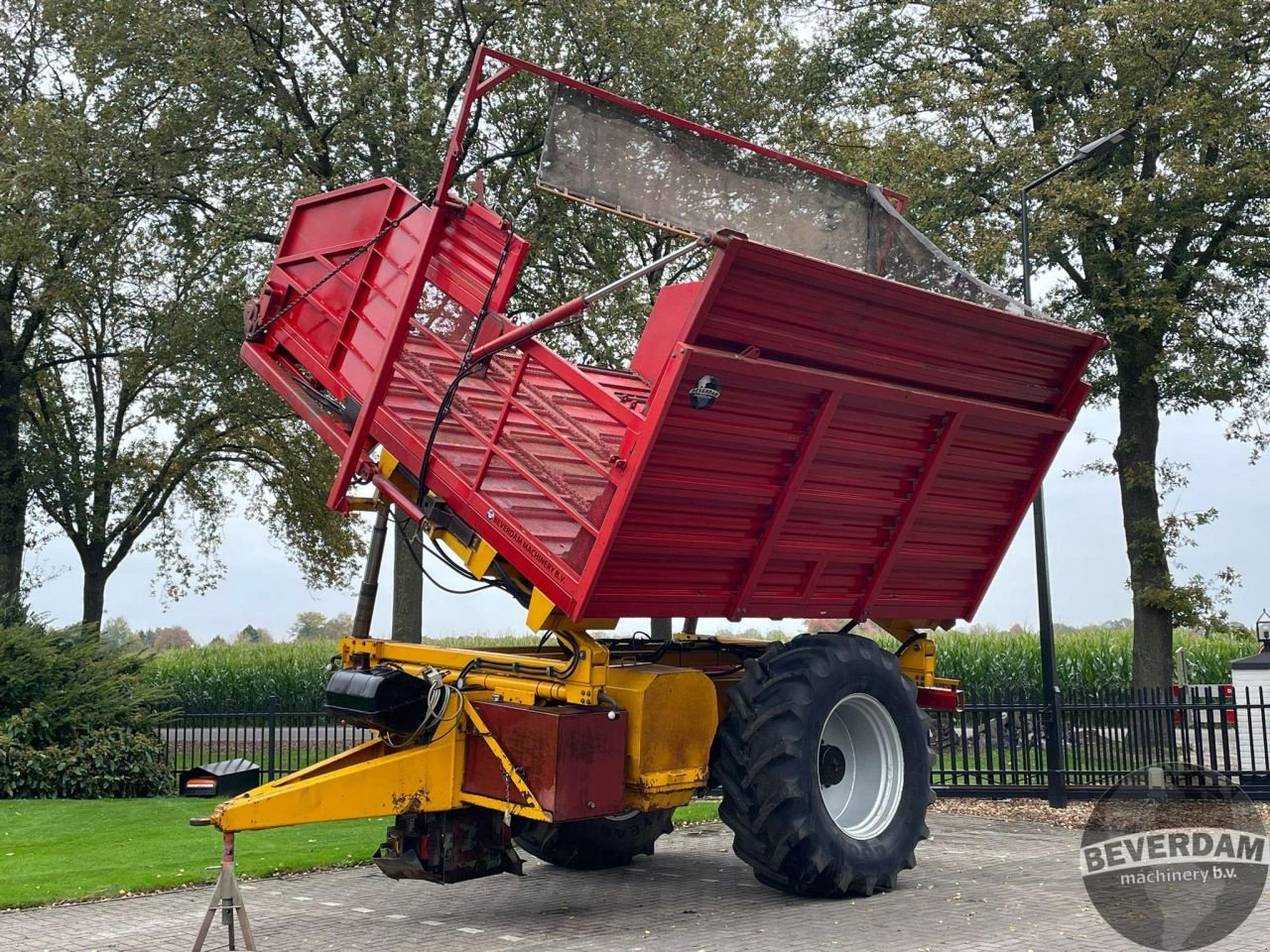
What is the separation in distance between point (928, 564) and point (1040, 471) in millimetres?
1099

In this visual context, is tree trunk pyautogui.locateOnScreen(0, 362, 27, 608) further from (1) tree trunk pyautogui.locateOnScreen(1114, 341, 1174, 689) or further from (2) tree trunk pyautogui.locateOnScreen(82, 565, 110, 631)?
(1) tree trunk pyautogui.locateOnScreen(1114, 341, 1174, 689)

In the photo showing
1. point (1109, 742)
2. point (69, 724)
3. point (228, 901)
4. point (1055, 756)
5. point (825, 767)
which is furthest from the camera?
point (69, 724)

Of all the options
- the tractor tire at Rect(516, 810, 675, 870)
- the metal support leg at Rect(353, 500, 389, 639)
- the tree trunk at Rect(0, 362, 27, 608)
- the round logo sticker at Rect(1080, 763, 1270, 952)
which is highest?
the tree trunk at Rect(0, 362, 27, 608)

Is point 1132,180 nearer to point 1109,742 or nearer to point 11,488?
point 1109,742

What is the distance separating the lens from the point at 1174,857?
9.13m

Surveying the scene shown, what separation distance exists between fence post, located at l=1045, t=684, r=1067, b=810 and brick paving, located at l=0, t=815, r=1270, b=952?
392 centimetres

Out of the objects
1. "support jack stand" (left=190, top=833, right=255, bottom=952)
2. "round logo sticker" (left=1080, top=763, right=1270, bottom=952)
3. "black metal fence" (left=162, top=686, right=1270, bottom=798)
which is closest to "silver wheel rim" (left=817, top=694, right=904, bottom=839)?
"round logo sticker" (left=1080, top=763, right=1270, bottom=952)

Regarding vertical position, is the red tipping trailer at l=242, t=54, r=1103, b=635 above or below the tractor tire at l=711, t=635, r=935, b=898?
above

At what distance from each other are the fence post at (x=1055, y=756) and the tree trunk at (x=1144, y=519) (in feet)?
20.9

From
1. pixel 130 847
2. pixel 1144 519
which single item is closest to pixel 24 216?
pixel 130 847

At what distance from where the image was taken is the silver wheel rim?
771cm

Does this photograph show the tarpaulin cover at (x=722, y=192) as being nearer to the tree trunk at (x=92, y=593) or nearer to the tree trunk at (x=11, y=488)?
the tree trunk at (x=11, y=488)

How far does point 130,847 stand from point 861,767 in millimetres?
6102

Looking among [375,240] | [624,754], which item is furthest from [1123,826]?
[375,240]
